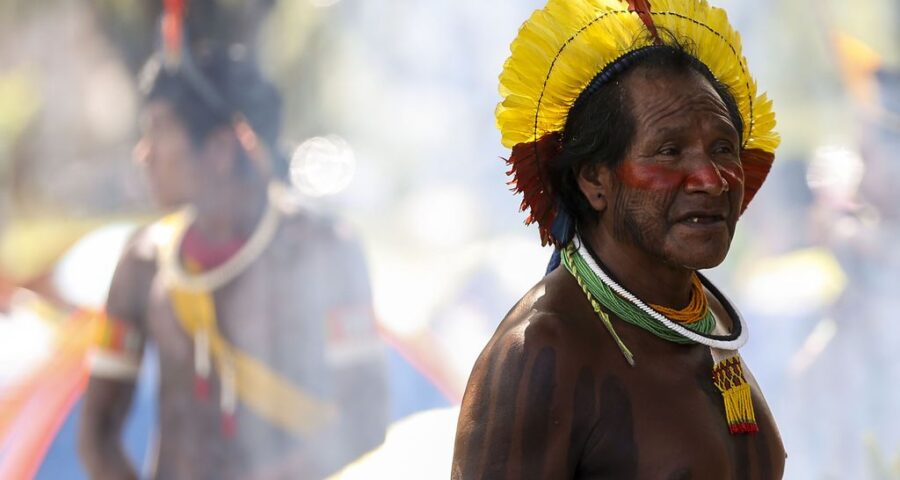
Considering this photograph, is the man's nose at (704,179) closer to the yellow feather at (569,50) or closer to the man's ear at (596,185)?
the man's ear at (596,185)

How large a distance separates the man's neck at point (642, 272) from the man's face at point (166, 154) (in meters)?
4.55

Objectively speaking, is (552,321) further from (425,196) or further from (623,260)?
(425,196)

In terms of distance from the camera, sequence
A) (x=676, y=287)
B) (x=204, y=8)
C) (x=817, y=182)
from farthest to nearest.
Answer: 1. (x=204, y=8)
2. (x=817, y=182)
3. (x=676, y=287)

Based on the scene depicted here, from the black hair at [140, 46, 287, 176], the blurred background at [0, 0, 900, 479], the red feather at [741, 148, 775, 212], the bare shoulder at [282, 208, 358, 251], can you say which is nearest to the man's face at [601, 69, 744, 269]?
the red feather at [741, 148, 775, 212]

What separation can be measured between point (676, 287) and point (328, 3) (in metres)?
4.79

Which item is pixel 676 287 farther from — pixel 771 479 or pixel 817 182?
pixel 817 182

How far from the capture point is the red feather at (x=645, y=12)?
1.89 meters

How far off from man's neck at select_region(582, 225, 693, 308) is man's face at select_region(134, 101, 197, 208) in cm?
455

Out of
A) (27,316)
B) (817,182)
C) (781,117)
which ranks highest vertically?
(27,316)

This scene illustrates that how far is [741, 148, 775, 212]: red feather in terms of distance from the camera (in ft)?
7.08

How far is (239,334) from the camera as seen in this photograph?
584 cm

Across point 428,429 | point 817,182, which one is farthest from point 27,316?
point 817,182

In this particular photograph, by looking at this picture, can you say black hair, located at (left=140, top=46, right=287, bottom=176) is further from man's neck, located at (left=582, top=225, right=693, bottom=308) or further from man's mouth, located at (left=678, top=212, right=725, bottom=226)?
man's mouth, located at (left=678, top=212, right=725, bottom=226)

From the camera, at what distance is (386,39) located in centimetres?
626
